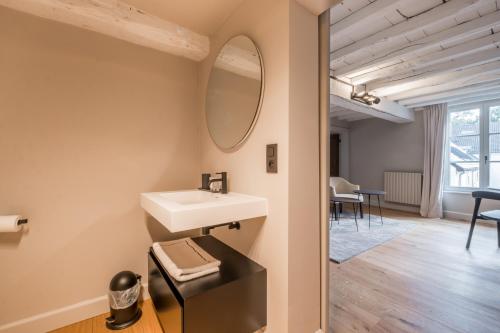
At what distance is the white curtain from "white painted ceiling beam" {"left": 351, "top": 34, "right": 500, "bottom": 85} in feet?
7.07

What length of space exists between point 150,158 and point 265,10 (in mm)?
1306

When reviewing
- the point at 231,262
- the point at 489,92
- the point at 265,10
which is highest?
the point at 489,92

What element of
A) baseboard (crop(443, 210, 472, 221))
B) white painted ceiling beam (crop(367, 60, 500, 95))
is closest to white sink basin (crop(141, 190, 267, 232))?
white painted ceiling beam (crop(367, 60, 500, 95))

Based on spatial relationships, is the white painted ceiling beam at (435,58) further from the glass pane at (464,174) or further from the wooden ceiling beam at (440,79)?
the glass pane at (464,174)

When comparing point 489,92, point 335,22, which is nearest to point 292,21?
point 335,22

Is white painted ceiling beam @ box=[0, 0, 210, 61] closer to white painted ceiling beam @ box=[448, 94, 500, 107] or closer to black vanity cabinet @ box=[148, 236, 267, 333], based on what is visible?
black vanity cabinet @ box=[148, 236, 267, 333]

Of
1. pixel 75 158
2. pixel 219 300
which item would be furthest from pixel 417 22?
pixel 75 158

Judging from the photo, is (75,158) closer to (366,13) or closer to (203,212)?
(203,212)

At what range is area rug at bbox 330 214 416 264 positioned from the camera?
2611mm

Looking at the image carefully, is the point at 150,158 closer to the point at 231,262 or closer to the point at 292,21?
the point at 231,262

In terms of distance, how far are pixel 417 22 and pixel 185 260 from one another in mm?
2484

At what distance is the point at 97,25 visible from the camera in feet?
4.75

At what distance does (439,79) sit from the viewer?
2.96 meters

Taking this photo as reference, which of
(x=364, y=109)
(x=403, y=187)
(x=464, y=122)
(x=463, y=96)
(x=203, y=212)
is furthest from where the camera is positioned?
(x=403, y=187)
